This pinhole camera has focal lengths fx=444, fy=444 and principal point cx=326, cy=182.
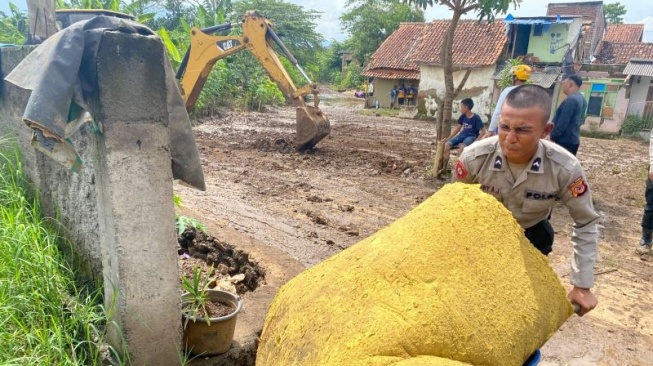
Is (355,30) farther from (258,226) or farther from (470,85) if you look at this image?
(258,226)

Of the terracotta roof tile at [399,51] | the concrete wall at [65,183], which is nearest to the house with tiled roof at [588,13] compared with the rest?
the terracotta roof tile at [399,51]

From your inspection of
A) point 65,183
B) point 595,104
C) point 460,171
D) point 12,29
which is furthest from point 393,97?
point 460,171

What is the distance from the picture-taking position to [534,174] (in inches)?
81.3

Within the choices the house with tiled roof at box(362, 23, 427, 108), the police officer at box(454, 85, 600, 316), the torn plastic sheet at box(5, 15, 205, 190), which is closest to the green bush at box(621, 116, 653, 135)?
the house with tiled roof at box(362, 23, 427, 108)

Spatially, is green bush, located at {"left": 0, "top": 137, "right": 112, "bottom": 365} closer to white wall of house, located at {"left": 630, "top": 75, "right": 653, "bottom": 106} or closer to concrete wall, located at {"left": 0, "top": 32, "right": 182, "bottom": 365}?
concrete wall, located at {"left": 0, "top": 32, "right": 182, "bottom": 365}

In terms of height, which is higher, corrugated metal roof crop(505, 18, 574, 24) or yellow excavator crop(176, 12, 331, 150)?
corrugated metal roof crop(505, 18, 574, 24)

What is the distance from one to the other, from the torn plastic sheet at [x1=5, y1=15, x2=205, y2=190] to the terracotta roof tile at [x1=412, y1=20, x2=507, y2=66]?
19697 millimetres

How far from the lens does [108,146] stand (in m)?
2.19

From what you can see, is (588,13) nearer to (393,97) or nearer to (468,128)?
(393,97)

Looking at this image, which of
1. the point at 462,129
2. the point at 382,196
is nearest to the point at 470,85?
the point at 462,129

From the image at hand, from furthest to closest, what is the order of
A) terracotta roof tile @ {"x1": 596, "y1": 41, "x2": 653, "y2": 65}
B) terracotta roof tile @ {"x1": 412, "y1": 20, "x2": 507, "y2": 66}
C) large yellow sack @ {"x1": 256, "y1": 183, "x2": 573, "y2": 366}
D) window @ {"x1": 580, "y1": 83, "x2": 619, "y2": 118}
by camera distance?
terracotta roof tile @ {"x1": 596, "y1": 41, "x2": 653, "y2": 65} → terracotta roof tile @ {"x1": 412, "y1": 20, "x2": 507, "y2": 66} → window @ {"x1": 580, "y1": 83, "x2": 619, "y2": 118} → large yellow sack @ {"x1": 256, "y1": 183, "x2": 573, "y2": 366}

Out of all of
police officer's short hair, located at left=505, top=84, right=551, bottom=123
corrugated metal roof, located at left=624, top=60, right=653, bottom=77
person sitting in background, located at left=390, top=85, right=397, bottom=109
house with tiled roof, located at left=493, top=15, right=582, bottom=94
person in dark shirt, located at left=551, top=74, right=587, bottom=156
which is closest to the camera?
police officer's short hair, located at left=505, top=84, right=551, bottom=123

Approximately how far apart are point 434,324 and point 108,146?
1.79 metres

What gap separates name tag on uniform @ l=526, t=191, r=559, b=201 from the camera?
209 centimetres
